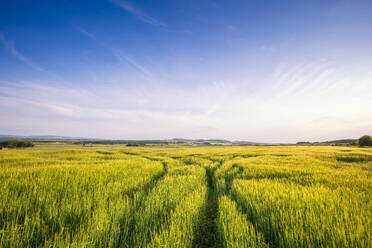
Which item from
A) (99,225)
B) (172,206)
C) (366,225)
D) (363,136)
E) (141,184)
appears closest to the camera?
(366,225)

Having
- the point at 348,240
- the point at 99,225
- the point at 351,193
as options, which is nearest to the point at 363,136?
the point at 351,193

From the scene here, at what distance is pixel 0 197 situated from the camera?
277 centimetres

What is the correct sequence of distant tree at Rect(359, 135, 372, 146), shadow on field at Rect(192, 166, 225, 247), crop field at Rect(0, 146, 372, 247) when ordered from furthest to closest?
distant tree at Rect(359, 135, 372, 146) < shadow on field at Rect(192, 166, 225, 247) < crop field at Rect(0, 146, 372, 247)

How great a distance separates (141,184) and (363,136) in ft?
188

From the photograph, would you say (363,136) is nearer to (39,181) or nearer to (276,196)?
(276,196)

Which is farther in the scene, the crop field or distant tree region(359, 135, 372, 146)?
distant tree region(359, 135, 372, 146)

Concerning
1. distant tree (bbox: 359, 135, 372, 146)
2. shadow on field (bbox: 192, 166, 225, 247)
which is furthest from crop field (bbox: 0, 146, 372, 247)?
distant tree (bbox: 359, 135, 372, 146)

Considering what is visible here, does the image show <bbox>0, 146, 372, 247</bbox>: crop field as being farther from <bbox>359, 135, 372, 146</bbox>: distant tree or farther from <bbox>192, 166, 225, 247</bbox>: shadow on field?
<bbox>359, 135, 372, 146</bbox>: distant tree

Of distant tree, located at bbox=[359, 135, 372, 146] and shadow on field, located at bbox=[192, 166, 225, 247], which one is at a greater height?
distant tree, located at bbox=[359, 135, 372, 146]

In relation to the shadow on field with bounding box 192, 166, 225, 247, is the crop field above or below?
above

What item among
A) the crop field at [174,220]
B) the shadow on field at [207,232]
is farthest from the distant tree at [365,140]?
the shadow on field at [207,232]

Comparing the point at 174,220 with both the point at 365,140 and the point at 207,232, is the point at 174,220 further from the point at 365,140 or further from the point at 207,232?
the point at 365,140

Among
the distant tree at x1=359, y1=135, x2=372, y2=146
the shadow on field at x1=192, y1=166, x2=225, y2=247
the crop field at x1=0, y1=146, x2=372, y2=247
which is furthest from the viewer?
the distant tree at x1=359, y1=135, x2=372, y2=146

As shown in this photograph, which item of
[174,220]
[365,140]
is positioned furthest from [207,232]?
[365,140]
